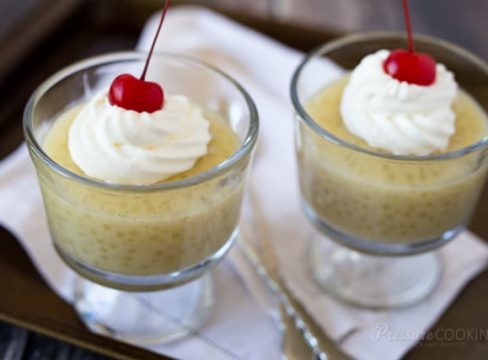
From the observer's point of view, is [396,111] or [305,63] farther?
[305,63]

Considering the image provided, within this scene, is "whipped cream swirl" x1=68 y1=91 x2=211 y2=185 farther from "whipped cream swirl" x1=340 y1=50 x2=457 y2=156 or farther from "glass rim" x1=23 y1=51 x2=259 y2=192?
"whipped cream swirl" x1=340 y1=50 x2=457 y2=156

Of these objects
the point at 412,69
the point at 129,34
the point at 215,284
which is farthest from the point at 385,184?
the point at 129,34

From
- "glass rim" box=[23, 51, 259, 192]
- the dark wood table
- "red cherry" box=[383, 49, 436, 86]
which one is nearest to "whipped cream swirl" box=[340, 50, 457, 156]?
"red cherry" box=[383, 49, 436, 86]

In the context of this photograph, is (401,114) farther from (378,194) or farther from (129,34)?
(129,34)

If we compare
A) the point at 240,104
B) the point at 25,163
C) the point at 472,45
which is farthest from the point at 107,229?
the point at 472,45

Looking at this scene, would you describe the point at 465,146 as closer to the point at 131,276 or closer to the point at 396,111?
the point at 396,111
